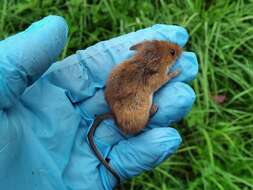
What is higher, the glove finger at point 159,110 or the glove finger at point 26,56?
the glove finger at point 26,56

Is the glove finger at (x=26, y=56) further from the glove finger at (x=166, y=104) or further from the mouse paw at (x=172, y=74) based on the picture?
the mouse paw at (x=172, y=74)

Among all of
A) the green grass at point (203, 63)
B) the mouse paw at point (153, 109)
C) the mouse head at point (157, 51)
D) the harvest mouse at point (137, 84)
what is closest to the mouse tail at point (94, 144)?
the harvest mouse at point (137, 84)

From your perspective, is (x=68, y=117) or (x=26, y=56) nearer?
(x=26, y=56)

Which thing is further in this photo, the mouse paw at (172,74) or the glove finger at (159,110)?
the mouse paw at (172,74)

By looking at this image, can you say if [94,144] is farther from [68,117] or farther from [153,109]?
[153,109]

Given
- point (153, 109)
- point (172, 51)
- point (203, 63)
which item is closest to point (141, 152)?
point (153, 109)

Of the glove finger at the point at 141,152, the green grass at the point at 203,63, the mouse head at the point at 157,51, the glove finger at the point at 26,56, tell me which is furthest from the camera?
the green grass at the point at 203,63

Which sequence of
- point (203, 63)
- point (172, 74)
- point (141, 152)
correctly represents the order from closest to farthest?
point (141, 152), point (172, 74), point (203, 63)
